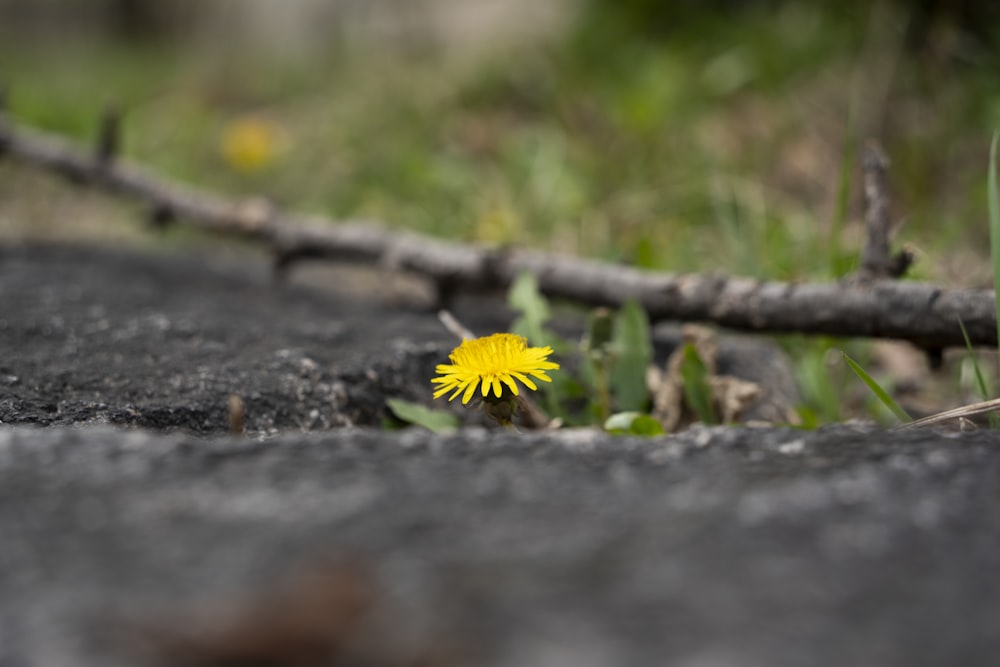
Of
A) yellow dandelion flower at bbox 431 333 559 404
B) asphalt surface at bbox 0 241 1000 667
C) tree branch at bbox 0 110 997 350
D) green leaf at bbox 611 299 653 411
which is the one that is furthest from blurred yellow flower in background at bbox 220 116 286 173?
asphalt surface at bbox 0 241 1000 667

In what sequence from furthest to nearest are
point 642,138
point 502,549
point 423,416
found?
point 642,138 → point 423,416 → point 502,549

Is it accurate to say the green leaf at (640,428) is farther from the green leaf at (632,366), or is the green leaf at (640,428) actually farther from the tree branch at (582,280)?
the tree branch at (582,280)

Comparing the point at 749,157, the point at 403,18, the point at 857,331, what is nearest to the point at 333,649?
the point at 857,331

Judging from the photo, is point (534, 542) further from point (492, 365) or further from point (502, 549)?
point (492, 365)

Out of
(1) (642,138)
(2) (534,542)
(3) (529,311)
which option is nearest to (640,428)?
(3) (529,311)

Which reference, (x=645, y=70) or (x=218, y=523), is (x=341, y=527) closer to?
(x=218, y=523)

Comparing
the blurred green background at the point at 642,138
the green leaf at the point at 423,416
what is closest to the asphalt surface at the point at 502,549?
the green leaf at the point at 423,416
